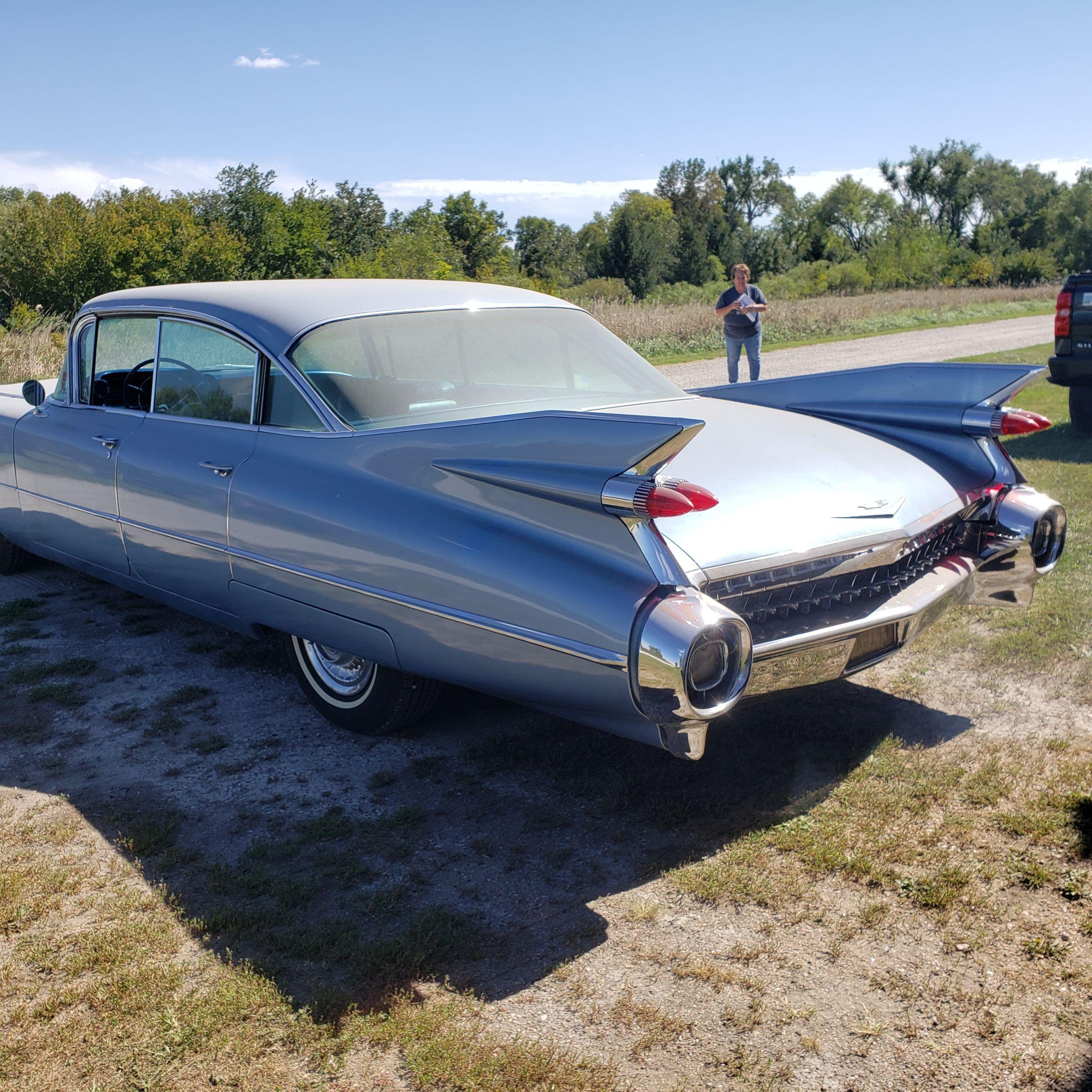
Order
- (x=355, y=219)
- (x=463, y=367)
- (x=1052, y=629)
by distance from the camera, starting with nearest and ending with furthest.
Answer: (x=463, y=367) < (x=1052, y=629) < (x=355, y=219)

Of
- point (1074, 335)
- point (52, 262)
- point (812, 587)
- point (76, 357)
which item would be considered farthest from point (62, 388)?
point (52, 262)

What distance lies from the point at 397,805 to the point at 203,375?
189cm

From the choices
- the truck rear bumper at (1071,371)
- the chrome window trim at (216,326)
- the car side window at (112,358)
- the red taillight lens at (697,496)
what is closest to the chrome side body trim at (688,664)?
the red taillight lens at (697,496)

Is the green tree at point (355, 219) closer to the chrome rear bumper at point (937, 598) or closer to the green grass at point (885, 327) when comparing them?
the green grass at point (885, 327)

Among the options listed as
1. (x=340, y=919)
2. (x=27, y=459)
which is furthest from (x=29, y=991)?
(x=27, y=459)

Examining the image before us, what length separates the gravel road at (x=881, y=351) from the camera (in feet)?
55.3

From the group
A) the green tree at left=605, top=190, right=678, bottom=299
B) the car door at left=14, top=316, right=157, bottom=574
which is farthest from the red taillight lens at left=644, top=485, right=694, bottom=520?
the green tree at left=605, top=190, right=678, bottom=299

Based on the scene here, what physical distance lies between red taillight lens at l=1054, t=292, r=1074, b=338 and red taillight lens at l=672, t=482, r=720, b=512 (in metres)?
7.26

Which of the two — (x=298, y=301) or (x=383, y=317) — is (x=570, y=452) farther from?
(x=298, y=301)

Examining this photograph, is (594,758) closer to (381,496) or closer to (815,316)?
(381,496)

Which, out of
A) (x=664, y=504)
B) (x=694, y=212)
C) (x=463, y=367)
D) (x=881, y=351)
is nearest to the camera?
(x=664, y=504)

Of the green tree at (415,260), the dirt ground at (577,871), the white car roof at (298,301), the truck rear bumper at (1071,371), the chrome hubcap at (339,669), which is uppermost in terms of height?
the green tree at (415,260)

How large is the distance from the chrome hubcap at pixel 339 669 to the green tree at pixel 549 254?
1672 inches

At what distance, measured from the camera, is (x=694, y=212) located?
94750 millimetres
